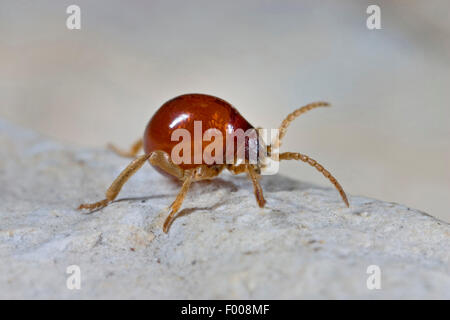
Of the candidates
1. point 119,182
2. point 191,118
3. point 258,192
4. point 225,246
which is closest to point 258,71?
point 191,118

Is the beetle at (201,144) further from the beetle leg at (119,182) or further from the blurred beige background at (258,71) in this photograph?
the blurred beige background at (258,71)

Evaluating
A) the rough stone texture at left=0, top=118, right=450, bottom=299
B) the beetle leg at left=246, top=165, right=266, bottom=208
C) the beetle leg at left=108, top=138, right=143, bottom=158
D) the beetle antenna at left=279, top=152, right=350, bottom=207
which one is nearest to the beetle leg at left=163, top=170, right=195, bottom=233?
the rough stone texture at left=0, top=118, right=450, bottom=299

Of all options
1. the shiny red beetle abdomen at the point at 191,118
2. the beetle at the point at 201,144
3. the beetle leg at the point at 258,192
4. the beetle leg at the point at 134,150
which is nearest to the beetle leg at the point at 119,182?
the beetle at the point at 201,144

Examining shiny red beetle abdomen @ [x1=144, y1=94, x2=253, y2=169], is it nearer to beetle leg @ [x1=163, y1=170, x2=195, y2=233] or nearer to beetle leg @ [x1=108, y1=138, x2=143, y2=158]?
beetle leg @ [x1=163, y1=170, x2=195, y2=233]

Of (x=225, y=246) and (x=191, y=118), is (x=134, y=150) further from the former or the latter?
(x=225, y=246)

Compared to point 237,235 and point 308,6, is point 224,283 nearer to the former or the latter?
point 237,235

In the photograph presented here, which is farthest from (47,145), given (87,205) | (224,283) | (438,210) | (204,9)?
(204,9)

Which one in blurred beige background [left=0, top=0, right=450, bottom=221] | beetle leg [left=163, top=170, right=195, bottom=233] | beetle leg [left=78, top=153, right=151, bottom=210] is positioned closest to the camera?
beetle leg [left=163, top=170, right=195, bottom=233]
